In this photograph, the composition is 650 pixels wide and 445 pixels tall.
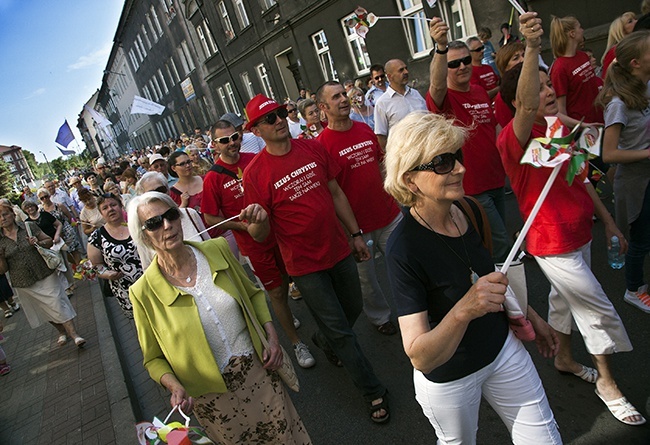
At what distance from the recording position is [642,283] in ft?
10.9

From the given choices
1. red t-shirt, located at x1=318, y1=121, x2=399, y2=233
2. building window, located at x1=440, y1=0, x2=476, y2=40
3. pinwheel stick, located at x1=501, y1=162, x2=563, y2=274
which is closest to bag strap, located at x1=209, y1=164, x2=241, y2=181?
red t-shirt, located at x1=318, y1=121, x2=399, y2=233

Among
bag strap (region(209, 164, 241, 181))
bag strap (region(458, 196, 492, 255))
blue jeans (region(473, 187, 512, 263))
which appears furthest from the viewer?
bag strap (region(209, 164, 241, 181))

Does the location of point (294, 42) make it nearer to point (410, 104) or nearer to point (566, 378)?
point (410, 104)

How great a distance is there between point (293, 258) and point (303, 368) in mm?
1360

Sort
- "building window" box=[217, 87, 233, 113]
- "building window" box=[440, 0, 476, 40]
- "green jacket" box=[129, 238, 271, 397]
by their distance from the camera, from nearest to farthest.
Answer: "green jacket" box=[129, 238, 271, 397]
"building window" box=[440, 0, 476, 40]
"building window" box=[217, 87, 233, 113]

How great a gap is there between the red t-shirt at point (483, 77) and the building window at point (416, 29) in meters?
7.08

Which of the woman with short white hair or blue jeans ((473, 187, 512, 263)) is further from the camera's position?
blue jeans ((473, 187, 512, 263))

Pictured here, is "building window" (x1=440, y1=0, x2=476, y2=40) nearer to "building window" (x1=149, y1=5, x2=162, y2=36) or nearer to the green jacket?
the green jacket

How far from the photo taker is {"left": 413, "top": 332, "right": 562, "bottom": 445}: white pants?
1.85m

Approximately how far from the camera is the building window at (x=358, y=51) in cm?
1490

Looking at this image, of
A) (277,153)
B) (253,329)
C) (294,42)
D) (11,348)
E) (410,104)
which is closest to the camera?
(253,329)

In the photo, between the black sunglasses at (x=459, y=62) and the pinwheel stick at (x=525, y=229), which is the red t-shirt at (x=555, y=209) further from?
the black sunglasses at (x=459, y=62)

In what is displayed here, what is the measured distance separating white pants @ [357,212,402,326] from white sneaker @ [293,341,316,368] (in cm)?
67

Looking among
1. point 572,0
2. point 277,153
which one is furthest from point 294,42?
point 277,153
